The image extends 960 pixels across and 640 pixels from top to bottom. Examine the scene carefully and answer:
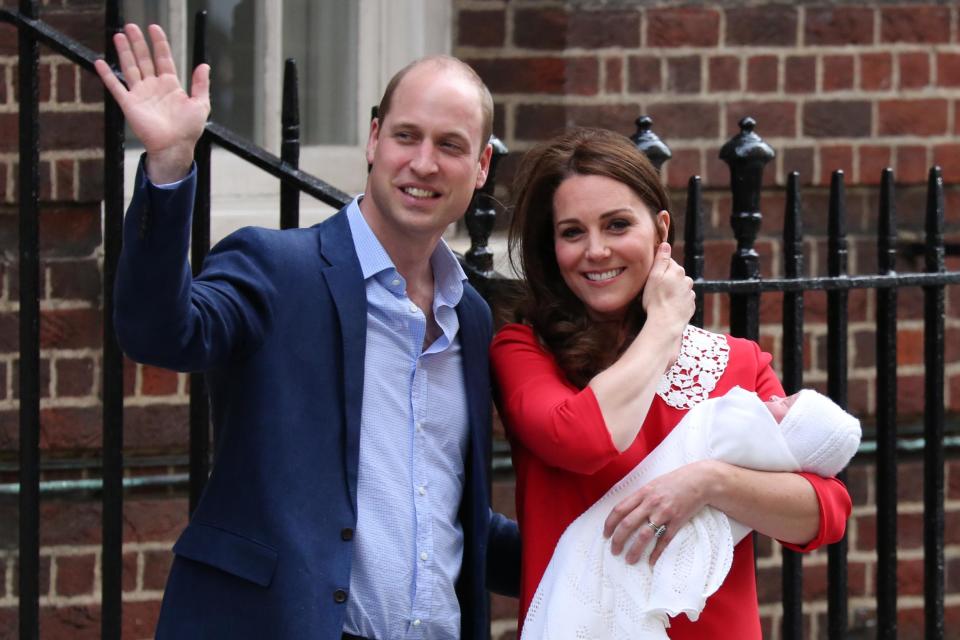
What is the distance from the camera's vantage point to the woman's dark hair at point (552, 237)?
2.54 metres

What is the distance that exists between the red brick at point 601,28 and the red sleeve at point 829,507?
2239mm

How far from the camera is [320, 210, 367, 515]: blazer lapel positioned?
233cm

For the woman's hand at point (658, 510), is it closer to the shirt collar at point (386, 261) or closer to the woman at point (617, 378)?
the woman at point (617, 378)

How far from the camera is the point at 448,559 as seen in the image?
8.03 ft

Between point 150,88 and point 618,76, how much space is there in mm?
2498

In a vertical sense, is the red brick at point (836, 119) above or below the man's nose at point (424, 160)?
above

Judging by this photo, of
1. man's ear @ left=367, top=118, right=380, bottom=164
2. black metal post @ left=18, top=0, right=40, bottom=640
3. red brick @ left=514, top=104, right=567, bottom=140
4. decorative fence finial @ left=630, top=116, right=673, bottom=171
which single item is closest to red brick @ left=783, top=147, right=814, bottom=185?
red brick @ left=514, top=104, right=567, bottom=140

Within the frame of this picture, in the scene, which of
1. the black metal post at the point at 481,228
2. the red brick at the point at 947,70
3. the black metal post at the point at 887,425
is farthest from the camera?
the red brick at the point at 947,70

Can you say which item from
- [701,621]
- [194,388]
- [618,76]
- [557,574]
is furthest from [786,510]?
[618,76]

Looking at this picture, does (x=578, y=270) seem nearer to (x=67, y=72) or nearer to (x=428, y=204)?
(x=428, y=204)

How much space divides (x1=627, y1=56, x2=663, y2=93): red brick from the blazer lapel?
218 cm

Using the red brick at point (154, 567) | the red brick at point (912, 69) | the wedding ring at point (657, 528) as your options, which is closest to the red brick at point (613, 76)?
the red brick at point (912, 69)

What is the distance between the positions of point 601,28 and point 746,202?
1398mm

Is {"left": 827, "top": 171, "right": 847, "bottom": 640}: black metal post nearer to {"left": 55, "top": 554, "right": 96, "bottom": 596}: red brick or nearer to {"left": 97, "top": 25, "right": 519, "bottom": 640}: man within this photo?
{"left": 97, "top": 25, "right": 519, "bottom": 640}: man
